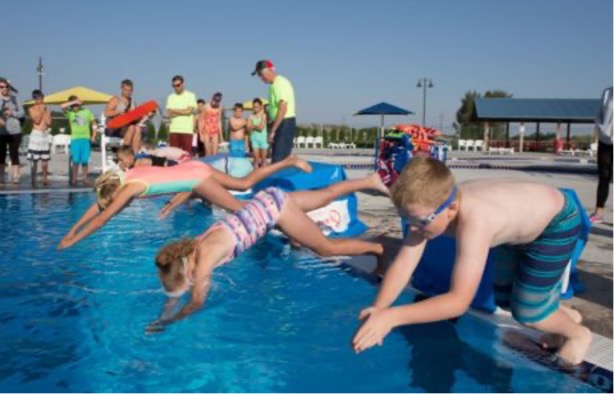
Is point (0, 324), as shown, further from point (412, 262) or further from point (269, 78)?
point (269, 78)

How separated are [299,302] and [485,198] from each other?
2060 mm

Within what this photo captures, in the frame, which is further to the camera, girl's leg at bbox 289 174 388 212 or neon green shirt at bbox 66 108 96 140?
neon green shirt at bbox 66 108 96 140

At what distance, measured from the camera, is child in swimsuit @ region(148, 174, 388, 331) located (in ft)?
10.3

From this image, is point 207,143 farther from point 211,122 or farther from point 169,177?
point 169,177

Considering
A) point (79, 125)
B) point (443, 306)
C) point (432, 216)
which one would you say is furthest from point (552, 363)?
point (79, 125)

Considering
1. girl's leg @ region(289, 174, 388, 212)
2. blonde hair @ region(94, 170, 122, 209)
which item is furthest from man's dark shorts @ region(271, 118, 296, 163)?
blonde hair @ region(94, 170, 122, 209)

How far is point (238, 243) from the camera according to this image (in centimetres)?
343

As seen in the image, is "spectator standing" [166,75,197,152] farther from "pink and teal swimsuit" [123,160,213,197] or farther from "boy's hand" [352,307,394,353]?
"boy's hand" [352,307,394,353]

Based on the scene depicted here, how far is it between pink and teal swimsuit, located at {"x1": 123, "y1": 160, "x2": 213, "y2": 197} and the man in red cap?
2054 mm

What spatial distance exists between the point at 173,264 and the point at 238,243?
485 millimetres

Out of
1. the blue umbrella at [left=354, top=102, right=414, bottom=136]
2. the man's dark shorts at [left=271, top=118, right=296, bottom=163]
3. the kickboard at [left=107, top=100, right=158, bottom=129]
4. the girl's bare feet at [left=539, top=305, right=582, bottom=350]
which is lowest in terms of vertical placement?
the girl's bare feet at [left=539, top=305, right=582, bottom=350]

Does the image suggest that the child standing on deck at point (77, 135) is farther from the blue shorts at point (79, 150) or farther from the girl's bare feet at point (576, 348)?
the girl's bare feet at point (576, 348)

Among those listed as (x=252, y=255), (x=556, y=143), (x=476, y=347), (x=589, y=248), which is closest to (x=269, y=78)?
(x=252, y=255)

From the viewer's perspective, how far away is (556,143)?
111 ft
